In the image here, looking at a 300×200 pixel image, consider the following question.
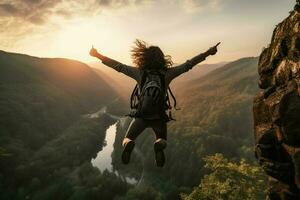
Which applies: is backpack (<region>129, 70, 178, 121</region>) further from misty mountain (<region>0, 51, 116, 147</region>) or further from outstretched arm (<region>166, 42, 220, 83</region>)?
misty mountain (<region>0, 51, 116, 147</region>)

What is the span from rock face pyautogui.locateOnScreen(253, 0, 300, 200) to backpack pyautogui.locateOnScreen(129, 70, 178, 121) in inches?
142

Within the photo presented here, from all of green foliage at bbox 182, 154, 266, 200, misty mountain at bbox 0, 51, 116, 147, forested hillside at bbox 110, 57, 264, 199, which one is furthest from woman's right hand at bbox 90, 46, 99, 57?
misty mountain at bbox 0, 51, 116, 147

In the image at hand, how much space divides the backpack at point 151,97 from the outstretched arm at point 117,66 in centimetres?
18

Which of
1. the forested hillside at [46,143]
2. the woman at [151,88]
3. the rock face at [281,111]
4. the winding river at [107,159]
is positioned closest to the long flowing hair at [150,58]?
the woman at [151,88]

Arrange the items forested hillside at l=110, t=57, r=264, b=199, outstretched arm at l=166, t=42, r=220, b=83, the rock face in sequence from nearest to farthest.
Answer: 1. outstretched arm at l=166, t=42, r=220, b=83
2. the rock face
3. forested hillside at l=110, t=57, r=264, b=199

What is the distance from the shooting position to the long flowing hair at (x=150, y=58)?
255 inches

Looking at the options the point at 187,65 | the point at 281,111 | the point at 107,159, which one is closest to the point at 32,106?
the point at 107,159

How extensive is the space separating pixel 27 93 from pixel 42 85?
21928 millimetres

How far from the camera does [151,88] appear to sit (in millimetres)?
6145

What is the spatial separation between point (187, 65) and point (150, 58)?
0.74 m

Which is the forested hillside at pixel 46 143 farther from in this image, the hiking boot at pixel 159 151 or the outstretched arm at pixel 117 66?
the hiking boot at pixel 159 151

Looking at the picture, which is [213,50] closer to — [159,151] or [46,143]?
[159,151]

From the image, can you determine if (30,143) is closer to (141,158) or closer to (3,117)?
(3,117)

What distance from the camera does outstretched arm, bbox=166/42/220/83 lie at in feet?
21.4
